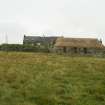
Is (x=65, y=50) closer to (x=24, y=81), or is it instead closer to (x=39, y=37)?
(x=39, y=37)

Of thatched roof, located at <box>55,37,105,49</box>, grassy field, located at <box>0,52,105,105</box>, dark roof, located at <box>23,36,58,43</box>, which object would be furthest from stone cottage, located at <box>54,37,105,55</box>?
grassy field, located at <box>0,52,105,105</box>

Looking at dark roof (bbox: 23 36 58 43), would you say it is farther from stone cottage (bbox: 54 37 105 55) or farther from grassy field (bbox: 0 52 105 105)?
grassy field (bbox: 0 52 105 105)

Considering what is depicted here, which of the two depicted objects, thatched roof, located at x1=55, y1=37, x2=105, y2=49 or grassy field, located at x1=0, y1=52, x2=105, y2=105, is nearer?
grassy field, located at x1=0, y1=52, x2=105, y2=105

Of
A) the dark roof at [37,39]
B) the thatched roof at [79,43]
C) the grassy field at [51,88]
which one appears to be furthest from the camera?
the dark roof at [37,39]

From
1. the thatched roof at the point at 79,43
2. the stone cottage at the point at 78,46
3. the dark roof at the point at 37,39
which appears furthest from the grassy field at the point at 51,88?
the dark roof at the point at 37,39

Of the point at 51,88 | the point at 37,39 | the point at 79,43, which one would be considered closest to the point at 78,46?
the point at 79,43

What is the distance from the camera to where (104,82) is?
52.2 ft

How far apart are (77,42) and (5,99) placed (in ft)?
200

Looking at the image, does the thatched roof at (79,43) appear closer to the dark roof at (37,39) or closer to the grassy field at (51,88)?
the dark roof at (37,39)

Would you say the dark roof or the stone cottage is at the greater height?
the dark roof

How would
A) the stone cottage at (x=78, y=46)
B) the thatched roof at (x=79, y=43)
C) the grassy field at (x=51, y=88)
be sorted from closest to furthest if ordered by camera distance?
the grassy field at (x=51, y=88) < the stone cottage at (x=78, y=46) < the thatched roof at (x=79, y=43)

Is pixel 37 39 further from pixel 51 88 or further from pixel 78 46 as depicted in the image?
pixel 51 88

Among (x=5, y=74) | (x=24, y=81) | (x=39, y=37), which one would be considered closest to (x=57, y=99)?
(x=24, y=81)

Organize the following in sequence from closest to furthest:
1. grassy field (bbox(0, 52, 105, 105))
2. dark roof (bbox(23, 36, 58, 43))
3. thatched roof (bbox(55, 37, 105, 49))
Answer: grassy field (bbox(0, 52, 105, 105))
thatched roof (bbox(55, 37, 105, 49))
dark roof (bbox(23, 36, 58, 43))
